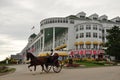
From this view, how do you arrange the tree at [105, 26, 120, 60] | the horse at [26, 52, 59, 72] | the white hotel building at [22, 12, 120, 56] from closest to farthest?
the horse at [26, 52, 59, 72] < the tree at [105, 26, 120, 60] < the white hotel building at [22, 12, 120, 56]

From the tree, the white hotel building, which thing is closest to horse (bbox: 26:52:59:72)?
the tree

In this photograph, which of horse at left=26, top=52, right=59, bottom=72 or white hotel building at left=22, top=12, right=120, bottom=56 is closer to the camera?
horse at left=26, top=52, right=59, bottom=72

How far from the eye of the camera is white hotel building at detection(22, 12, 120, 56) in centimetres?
8312

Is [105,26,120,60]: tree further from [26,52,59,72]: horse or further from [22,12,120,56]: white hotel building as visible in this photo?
[26,52,59,72]: horse

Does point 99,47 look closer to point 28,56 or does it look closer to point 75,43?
point 75,43

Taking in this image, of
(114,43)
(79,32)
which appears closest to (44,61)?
(114,43)

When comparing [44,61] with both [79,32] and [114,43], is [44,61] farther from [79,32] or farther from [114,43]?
[79,32]

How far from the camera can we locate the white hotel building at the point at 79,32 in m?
83.1

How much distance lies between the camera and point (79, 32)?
85.9 meters

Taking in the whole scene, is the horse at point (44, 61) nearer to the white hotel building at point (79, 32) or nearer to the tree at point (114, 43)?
the tree at point (114, 43)

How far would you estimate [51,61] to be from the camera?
22734 mm

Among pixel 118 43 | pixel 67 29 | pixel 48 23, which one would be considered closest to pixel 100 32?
pixel 67 29

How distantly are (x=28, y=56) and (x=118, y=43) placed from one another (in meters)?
40.1

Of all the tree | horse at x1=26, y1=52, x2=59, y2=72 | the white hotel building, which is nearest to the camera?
horse at x1=26, y1=52, x2=59, y2=72
